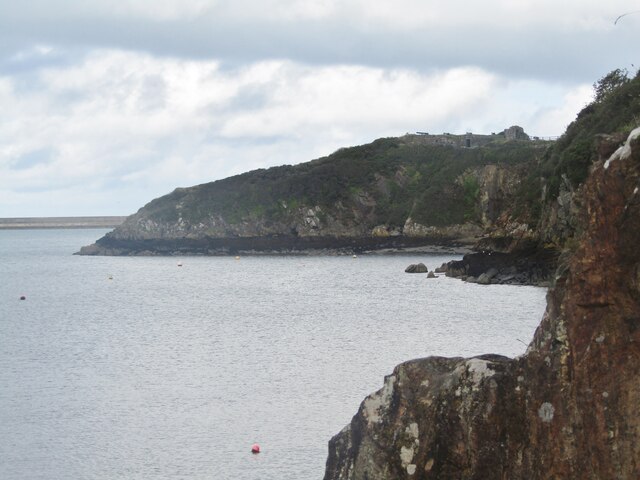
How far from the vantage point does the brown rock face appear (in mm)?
11867

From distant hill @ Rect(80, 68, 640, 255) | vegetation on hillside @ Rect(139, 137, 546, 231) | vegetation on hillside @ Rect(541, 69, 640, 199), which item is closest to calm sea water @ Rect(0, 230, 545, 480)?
vegetation on hillside @ Rect(541, 69, 640, 199)

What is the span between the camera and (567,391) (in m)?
12.2

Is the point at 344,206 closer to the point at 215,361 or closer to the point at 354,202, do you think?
the point at 354,202

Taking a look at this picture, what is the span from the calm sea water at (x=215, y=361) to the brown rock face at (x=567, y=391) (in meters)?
13.8

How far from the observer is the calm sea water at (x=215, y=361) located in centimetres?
3025

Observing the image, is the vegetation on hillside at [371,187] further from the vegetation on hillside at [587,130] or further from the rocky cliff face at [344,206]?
the vegetation on hillside at [587,130]

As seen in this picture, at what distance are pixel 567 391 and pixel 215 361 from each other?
39.2m

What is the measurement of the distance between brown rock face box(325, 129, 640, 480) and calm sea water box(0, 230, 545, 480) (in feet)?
45.4

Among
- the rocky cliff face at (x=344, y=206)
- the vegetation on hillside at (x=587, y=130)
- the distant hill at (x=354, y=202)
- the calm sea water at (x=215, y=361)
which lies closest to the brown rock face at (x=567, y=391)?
the calm sea water at (x=215, y=361)

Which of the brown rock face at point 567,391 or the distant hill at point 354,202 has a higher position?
the distant hill at point 354,202

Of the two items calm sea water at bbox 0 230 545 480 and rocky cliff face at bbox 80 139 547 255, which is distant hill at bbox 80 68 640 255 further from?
calm sea water at bbox 0 230 545 480

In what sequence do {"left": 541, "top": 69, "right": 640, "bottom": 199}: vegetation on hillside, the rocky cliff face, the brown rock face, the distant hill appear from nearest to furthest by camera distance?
the brown rock face < {"left": 541, "top": 69, "right": 640, "bottom": 199}: vegetation on hillside < the distant hill < the rocky cliff face

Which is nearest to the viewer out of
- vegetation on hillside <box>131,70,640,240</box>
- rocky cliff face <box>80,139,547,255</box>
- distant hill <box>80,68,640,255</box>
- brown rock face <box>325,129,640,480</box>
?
brown rock face <box>325,129,640,480</box>

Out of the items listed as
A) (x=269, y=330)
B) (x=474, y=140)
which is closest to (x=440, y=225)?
(x=474, y=140)
